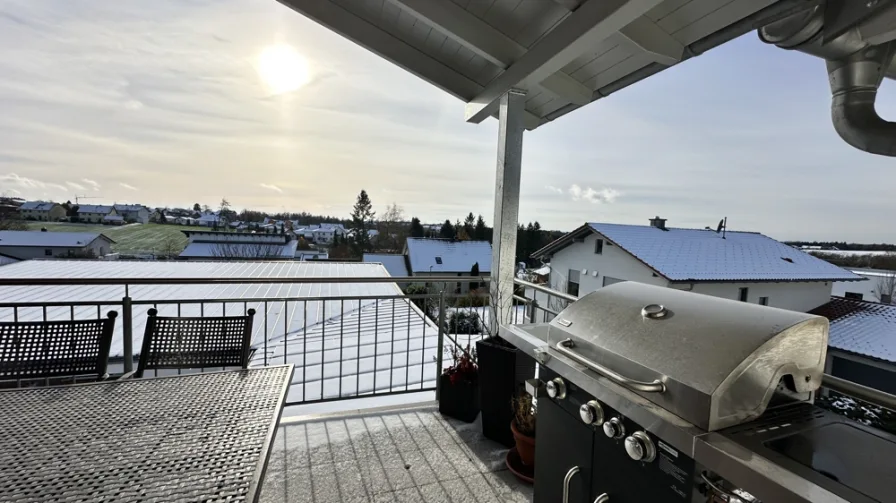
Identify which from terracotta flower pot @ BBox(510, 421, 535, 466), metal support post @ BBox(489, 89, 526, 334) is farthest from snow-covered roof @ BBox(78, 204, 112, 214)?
terracotta flower pot @ BBox(510, 421, 535, 466)

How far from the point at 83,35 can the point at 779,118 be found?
Result: 22.6 feet

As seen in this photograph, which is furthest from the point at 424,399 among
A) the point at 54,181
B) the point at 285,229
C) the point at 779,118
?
the point at 285,229

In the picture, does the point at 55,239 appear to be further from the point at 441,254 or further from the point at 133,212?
the point at 441,254

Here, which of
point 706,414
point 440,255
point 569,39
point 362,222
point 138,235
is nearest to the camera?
point 706,414

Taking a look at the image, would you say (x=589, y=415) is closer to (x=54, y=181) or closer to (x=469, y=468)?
(x=469, y=468)

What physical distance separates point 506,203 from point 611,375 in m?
1.88

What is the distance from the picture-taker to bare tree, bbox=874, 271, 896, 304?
163 cm

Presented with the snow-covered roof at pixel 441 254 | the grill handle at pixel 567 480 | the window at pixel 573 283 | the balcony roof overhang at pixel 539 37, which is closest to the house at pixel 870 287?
the balcony roof overhang at pixel 539 37

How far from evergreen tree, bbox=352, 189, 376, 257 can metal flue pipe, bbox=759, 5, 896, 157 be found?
13603 millimetres

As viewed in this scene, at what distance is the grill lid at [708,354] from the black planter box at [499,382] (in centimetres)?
110

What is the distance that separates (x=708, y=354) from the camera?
1083mm

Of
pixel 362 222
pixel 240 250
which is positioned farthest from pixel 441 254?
pixel 362 222

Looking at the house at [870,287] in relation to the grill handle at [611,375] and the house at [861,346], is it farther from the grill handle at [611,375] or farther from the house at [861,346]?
the grill handle at [611,375]

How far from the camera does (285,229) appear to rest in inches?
453
